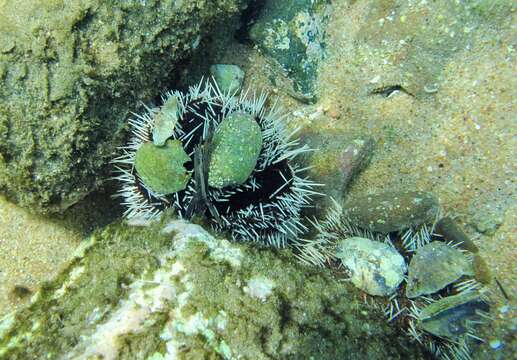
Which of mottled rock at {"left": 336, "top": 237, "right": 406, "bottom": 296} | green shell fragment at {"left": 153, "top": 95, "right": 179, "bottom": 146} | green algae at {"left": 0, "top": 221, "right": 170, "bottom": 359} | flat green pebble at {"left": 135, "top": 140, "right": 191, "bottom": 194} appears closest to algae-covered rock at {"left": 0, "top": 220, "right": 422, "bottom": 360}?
green algae at {"left": 0, "top": 221, "right": 170, "bottom": 359}

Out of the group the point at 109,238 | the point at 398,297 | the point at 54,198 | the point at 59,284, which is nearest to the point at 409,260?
the point at 398,297

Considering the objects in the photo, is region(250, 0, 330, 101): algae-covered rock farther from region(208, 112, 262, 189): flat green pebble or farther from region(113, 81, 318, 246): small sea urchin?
region(208, 112, 262, 189): flat green pebble

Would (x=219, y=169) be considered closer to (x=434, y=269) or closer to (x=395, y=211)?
(x=395, y=211)

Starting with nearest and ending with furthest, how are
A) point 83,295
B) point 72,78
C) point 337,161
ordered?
point 83,295, point 72,78, point 337,161

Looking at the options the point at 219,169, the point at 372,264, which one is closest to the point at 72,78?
the point at 219,169

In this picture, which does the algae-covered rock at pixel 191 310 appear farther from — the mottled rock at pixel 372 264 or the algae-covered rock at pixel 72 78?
the algae-covered rock at pixel 72 78

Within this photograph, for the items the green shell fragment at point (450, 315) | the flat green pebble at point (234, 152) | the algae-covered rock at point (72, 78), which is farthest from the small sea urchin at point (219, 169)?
the green shell fragment at point (450, 315)
